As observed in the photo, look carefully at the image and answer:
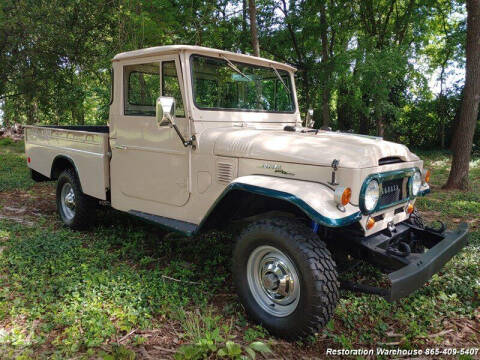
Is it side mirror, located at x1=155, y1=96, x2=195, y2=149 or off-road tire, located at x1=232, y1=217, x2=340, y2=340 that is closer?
off-road tire, located at x1=232, y1=217, x2=340, y2=340

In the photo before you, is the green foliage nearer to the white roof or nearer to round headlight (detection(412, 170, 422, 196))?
the white roof

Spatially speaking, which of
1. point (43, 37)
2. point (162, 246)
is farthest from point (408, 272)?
point (43, 37)

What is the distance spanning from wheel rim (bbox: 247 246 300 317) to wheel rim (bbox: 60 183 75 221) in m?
3.13

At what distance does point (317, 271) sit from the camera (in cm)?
258

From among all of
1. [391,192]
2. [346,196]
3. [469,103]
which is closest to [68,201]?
[346,196]

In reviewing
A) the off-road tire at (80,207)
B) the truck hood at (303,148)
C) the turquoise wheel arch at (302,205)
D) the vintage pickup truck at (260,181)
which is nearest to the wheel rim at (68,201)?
the off-road tire at (80,207)

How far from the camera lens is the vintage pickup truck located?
8.81ft

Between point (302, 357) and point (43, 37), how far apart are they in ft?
33.3

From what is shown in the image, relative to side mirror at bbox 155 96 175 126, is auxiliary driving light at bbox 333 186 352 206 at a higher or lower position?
lower

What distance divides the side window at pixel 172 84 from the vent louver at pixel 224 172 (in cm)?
63

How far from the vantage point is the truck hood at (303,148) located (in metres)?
2.83

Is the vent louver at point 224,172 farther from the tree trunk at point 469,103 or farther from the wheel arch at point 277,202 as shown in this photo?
the tree trunk at point 469,103

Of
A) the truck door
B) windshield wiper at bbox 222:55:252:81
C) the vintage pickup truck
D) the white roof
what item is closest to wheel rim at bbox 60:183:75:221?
the vintage pickup truck

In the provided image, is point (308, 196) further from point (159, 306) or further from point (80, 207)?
point (80, 207)
